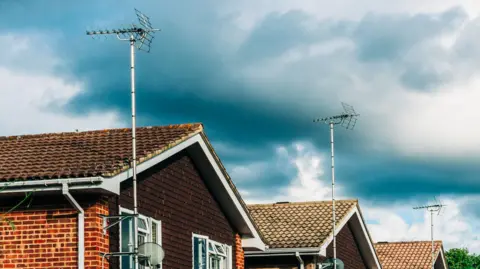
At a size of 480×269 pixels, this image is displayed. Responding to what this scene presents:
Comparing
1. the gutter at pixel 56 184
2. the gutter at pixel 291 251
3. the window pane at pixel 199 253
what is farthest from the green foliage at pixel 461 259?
the gutter at pixel 56 184

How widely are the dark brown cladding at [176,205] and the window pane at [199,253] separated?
25 cm

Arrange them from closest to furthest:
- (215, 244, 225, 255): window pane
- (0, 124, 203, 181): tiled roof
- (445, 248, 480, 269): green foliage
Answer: (0, 124, 203, 181): tiled roof < (215, 244, 225, 255): window pane < (445, 248, 480, 269): green foliage

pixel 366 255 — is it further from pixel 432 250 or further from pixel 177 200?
pixel 177 200

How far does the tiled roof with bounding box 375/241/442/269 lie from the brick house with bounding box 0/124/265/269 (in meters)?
21.4

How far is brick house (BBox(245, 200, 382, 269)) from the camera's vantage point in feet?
110

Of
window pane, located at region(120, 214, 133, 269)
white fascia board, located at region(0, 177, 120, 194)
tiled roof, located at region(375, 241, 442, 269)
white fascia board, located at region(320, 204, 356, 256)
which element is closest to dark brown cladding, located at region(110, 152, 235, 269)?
window pane, located at region(120, 214, 133, 269)

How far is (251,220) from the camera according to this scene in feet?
93.1

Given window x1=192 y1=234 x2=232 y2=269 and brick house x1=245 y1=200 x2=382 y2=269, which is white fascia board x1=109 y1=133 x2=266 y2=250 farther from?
brick house x1=245 y1=200 x2=382 y2=269

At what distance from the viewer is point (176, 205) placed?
79.6ft

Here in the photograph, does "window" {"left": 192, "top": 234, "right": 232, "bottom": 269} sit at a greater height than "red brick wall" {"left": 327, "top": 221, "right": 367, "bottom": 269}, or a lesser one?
lesser

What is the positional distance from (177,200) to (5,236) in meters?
5.54

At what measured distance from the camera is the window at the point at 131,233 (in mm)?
20859

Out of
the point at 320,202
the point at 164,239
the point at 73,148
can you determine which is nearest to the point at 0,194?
the point at 73,148

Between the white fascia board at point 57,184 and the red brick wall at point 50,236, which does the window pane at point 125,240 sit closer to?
the red brick wall at point 50,236
